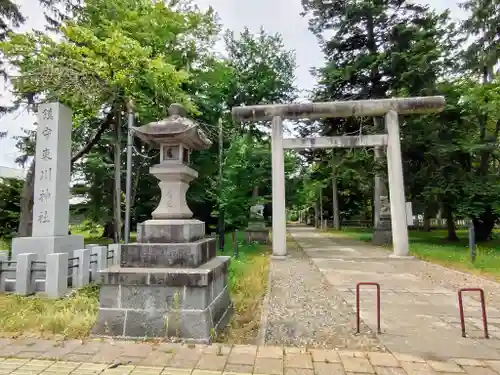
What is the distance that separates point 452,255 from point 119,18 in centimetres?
1455

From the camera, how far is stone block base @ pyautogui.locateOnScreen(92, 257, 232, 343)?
4.05 m

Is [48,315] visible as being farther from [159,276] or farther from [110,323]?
[159,276]

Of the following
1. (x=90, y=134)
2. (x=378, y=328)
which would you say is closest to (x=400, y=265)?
(x=378, y=328)

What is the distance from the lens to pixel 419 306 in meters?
5.70

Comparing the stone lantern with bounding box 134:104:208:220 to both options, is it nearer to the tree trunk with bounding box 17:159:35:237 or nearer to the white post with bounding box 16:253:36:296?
the white post with bounding box 16:253:36:296

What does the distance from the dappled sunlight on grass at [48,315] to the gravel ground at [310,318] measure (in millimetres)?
2530

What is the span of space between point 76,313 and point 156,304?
5.21 ft

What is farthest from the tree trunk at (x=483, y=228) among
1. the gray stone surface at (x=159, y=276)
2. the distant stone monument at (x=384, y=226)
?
the gray stone surface at (x=159, y=276)

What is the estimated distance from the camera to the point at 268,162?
17.6m

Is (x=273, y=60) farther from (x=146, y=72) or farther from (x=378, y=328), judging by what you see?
(x=378, y=328)

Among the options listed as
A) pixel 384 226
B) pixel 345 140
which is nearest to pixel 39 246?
pixel 345 140

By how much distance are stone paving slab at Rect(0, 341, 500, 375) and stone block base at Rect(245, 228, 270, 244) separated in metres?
13.0

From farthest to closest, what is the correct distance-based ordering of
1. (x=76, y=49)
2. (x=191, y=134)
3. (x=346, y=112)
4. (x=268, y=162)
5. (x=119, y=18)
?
(x=268, y=162) < (x=346, y=112) < (x=119, y=18) < (x=76, y=49) < (x=191, y=134)

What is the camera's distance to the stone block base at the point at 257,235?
1683cm
